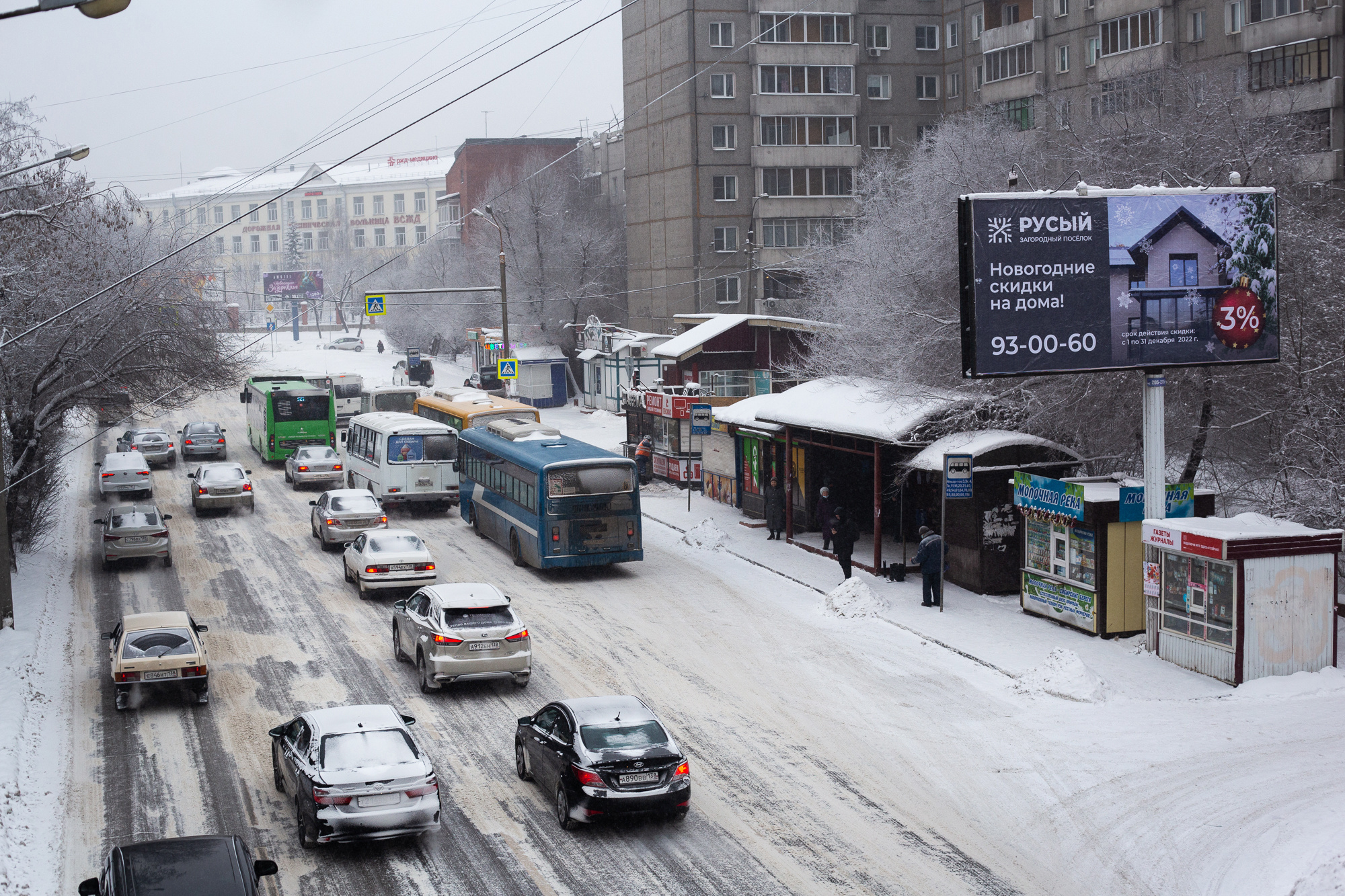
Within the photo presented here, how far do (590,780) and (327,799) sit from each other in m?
2.66

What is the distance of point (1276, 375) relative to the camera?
22.5 m

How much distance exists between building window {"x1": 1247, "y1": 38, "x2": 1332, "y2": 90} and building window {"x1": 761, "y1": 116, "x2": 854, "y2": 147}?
997 inches

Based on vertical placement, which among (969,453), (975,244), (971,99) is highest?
(971,99)

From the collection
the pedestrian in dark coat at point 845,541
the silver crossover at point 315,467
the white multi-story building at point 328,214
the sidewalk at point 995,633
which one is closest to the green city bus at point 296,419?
the silver crossover at point 315,467

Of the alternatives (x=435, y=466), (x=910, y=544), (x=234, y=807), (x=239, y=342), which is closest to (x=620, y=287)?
(x=239, y=342)

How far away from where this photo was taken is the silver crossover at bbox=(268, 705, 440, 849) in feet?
40.0

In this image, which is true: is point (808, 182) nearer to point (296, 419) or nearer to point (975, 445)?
point (296, 419)

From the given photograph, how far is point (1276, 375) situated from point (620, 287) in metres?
63.1

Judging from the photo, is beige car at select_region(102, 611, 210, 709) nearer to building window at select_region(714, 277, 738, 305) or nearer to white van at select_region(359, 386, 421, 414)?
white van at select_region(359, 386, 421, 414)

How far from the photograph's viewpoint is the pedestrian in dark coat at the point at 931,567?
22.4m

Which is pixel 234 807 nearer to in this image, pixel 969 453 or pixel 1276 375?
pixel 969 453

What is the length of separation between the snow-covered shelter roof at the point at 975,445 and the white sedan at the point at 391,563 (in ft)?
32.3

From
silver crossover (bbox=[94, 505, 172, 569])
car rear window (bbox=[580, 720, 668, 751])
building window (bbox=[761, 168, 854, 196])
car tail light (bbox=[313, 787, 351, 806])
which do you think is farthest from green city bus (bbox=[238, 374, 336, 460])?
building window (bbox=[761, 168, 854, 196])

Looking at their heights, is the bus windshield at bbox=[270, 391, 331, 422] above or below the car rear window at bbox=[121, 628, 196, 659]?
above
